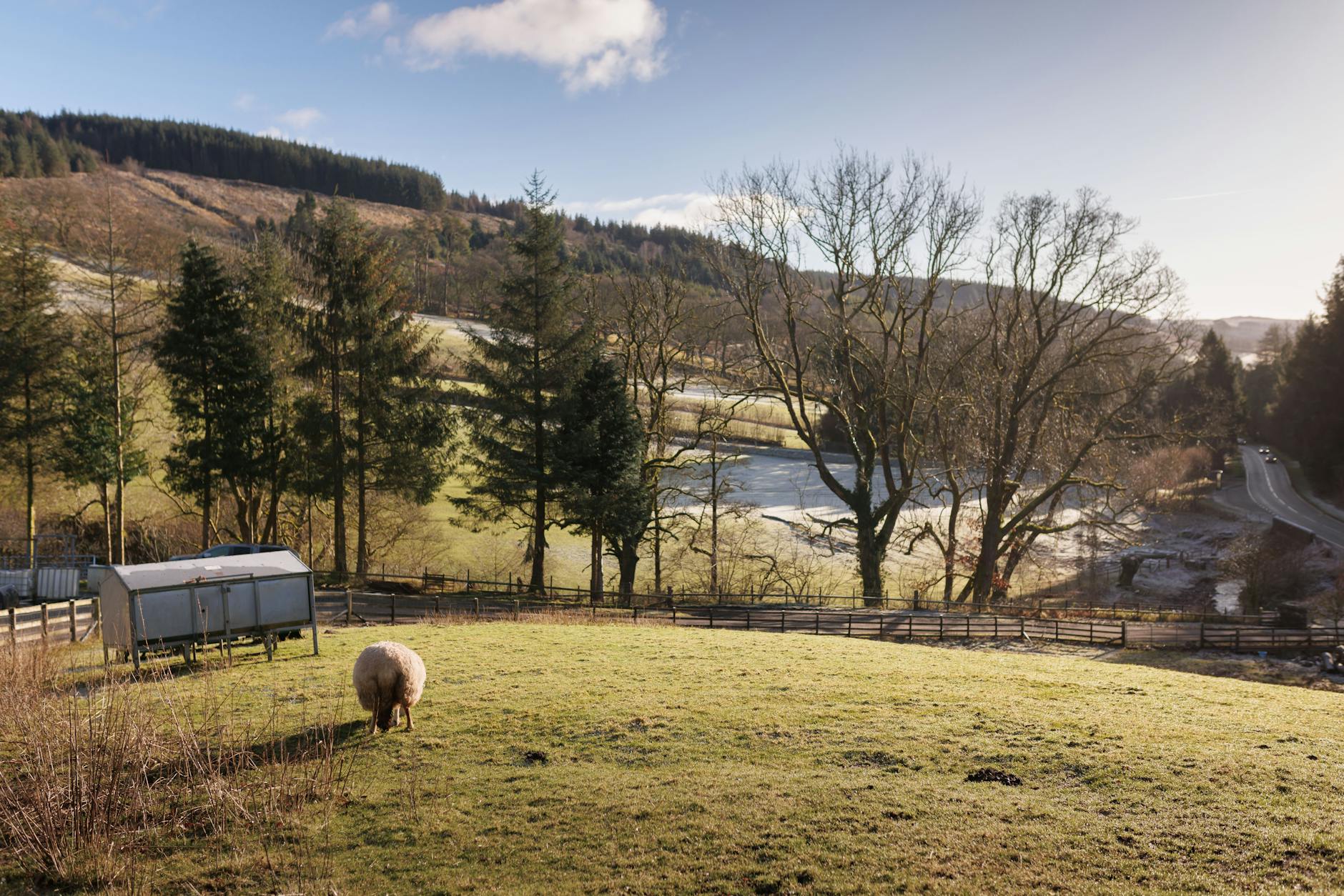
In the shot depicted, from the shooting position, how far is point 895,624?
28.4 meters

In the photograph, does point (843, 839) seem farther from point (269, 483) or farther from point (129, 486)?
point (129, 486)

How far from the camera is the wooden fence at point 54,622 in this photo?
17875mm

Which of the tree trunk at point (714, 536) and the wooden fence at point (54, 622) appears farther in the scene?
the tree trunk at point (714, 536)

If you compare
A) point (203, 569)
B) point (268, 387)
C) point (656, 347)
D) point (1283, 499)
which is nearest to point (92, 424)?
point (268, 387)

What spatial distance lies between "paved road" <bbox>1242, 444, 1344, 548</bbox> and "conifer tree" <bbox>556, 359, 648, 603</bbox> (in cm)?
4380

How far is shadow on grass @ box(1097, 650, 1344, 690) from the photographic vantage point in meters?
23.0

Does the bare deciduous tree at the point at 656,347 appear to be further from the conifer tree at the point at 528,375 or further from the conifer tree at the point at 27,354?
the conifer tree at the point at 27,354

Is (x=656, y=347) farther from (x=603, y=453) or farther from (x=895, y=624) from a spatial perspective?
(x=895, y=624)

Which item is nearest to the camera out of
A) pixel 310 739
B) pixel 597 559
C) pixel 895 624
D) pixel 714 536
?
pixel 310 739

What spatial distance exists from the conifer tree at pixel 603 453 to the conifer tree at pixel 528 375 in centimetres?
75

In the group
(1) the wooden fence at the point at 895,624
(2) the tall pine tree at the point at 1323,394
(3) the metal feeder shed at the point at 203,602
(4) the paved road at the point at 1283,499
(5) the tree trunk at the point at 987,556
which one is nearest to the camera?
(3) the metal feeder shed at the point at 203,602

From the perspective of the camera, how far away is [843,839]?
842 centimetres

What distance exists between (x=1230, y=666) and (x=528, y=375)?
27695 mm

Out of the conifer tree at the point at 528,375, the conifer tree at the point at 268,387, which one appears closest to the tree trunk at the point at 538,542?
the conifer tree at the point at 528,375
